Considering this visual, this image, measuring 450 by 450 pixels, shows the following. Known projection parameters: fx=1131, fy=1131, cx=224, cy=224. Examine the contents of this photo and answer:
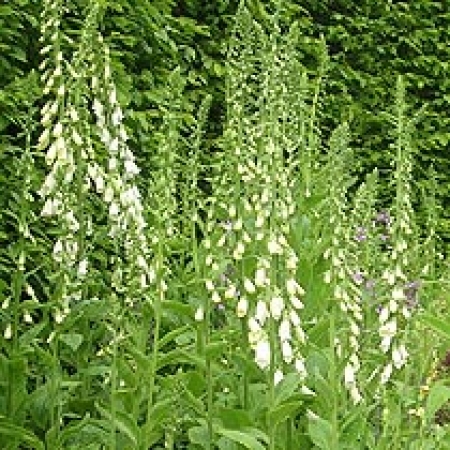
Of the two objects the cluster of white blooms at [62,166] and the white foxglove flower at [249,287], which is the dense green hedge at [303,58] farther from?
the white foxglove flower at [249,287]

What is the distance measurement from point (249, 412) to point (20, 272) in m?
0.91

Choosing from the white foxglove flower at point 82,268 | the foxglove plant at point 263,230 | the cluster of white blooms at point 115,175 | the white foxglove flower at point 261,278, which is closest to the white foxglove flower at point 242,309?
the foxglove plant at point 263,230

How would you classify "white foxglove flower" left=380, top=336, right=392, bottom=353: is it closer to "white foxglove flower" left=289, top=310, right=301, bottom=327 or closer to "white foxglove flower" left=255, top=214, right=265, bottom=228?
"white foxglove flower" left=289, top=310, right=301, bottom=327

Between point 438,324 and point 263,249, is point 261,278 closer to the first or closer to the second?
point 263,249

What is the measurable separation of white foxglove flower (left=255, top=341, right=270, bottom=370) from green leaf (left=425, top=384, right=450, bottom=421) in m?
0.47

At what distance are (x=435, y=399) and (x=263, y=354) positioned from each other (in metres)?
0.50

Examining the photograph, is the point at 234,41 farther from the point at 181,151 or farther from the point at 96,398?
the point at 181,151

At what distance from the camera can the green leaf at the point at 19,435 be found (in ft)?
11.4

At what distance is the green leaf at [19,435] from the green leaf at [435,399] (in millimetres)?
1191

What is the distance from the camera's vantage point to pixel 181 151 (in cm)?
586

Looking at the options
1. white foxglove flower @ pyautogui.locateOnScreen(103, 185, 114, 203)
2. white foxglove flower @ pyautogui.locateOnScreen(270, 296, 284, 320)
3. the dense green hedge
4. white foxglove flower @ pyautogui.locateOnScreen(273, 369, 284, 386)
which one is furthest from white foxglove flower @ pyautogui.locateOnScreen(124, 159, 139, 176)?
white foxglove flower @ pyautogui.locateOnScreen(273, 369, 284, 386)

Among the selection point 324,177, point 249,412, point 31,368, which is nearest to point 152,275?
point 249,412

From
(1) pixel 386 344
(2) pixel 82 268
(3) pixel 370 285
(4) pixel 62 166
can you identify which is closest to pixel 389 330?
(1) pixel 386 344

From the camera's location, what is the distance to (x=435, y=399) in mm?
3199
